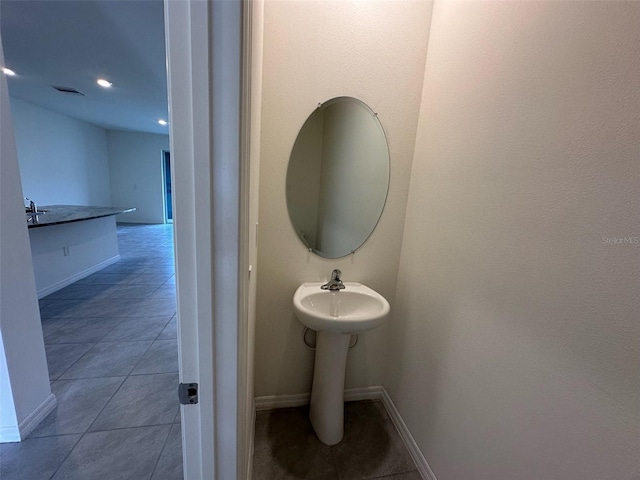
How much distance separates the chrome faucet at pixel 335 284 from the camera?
4.74ft

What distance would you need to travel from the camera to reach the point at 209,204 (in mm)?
501

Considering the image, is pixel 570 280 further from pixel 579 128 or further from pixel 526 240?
pixel 579 128

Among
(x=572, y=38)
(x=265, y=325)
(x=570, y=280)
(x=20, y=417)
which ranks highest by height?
(x=572, y=38)

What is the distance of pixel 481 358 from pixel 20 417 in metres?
2.25

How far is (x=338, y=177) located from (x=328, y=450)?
1517mm

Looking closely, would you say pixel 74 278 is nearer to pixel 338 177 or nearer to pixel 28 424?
pixel 28 424

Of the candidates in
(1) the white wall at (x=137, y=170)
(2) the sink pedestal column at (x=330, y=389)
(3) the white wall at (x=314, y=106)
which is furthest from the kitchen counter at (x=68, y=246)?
(1) the white wall at (x=137, y=170)

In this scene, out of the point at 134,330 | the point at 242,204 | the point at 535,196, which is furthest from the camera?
the point at 134,330

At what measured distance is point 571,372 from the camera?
693 millimetres

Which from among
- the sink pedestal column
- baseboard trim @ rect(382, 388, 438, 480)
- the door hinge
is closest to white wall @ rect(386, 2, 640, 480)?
baseboard trim @ rect(382, 388, 438, 480)

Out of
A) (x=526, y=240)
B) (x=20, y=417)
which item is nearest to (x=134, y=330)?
(x=20, y=417)

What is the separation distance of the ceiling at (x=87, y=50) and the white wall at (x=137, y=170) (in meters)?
2.55

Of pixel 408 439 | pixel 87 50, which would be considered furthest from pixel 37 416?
pixel 87 50

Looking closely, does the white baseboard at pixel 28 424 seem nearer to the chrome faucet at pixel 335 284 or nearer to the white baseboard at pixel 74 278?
the chrome faucet at pixel 335 284
